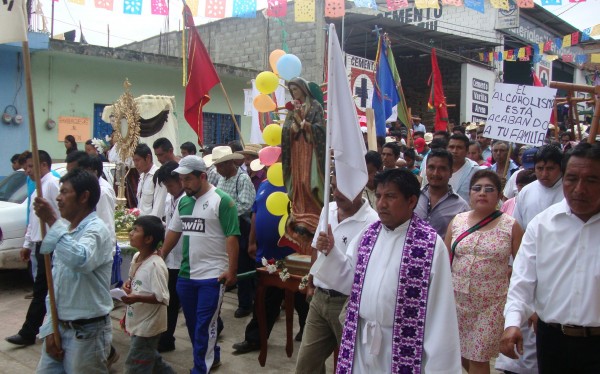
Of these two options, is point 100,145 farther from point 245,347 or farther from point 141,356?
point 141,356

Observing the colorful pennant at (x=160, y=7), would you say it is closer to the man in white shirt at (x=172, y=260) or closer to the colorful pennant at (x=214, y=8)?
the colorful pennant at (x=214, y=8)

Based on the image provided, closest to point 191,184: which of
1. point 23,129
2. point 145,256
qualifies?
point 145,256

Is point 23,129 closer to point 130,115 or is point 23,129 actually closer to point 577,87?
point 130,115

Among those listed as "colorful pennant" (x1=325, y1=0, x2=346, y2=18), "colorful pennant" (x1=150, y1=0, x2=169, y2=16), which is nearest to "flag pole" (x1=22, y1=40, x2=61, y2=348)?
"colorful pennant" (x1=150, y1=0, x2=169, y2=16)

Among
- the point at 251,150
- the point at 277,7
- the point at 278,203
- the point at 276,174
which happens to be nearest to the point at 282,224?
the point at 278,203

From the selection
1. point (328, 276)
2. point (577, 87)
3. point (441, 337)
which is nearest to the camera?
point (441, 337)

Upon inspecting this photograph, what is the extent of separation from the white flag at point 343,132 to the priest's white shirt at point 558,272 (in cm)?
105

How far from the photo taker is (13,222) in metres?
7.45

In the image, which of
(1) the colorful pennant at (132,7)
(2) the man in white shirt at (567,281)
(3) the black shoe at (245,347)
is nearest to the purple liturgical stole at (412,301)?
(2) the man in white shirt at (567,281)

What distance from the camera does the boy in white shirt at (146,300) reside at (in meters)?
4.35

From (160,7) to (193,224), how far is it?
23.6 feet

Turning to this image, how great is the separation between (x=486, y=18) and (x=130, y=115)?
18.7m

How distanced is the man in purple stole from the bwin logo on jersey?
189 centimetres

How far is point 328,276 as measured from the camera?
10.8ft
